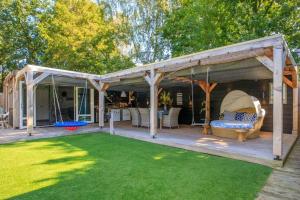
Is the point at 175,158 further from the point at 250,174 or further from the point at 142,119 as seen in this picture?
the point at 142,119

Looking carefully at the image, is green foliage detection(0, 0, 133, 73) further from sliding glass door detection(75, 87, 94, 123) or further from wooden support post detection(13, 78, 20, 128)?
wooden support post detection(13, 78, 20, 128)

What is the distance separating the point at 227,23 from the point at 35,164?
12.8m

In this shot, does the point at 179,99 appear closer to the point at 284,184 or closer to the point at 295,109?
the point at 295,109

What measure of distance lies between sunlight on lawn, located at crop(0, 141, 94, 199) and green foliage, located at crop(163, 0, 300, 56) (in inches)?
371

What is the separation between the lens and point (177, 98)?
11.7m

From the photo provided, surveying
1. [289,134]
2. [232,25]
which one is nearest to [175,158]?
[289,134]

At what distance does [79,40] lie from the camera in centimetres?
1327

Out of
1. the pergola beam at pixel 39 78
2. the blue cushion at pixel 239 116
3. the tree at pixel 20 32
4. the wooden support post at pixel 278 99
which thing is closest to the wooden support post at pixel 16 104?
the pergola beam at pixel 39 78

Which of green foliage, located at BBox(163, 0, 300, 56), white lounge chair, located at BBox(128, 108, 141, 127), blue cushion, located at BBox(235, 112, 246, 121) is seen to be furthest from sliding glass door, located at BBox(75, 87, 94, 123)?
blue cushion, located at BBox(235, 112, 246, 121)

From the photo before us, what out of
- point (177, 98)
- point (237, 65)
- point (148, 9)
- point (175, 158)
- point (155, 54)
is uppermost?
point (148, 9)

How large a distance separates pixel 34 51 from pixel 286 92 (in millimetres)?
17144

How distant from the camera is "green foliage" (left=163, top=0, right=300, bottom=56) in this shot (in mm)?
10594

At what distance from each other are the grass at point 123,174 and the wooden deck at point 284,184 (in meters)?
0.12

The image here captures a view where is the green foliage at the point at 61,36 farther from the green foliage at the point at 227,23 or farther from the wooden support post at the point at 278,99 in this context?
the wooden support post at the point at 278,99
